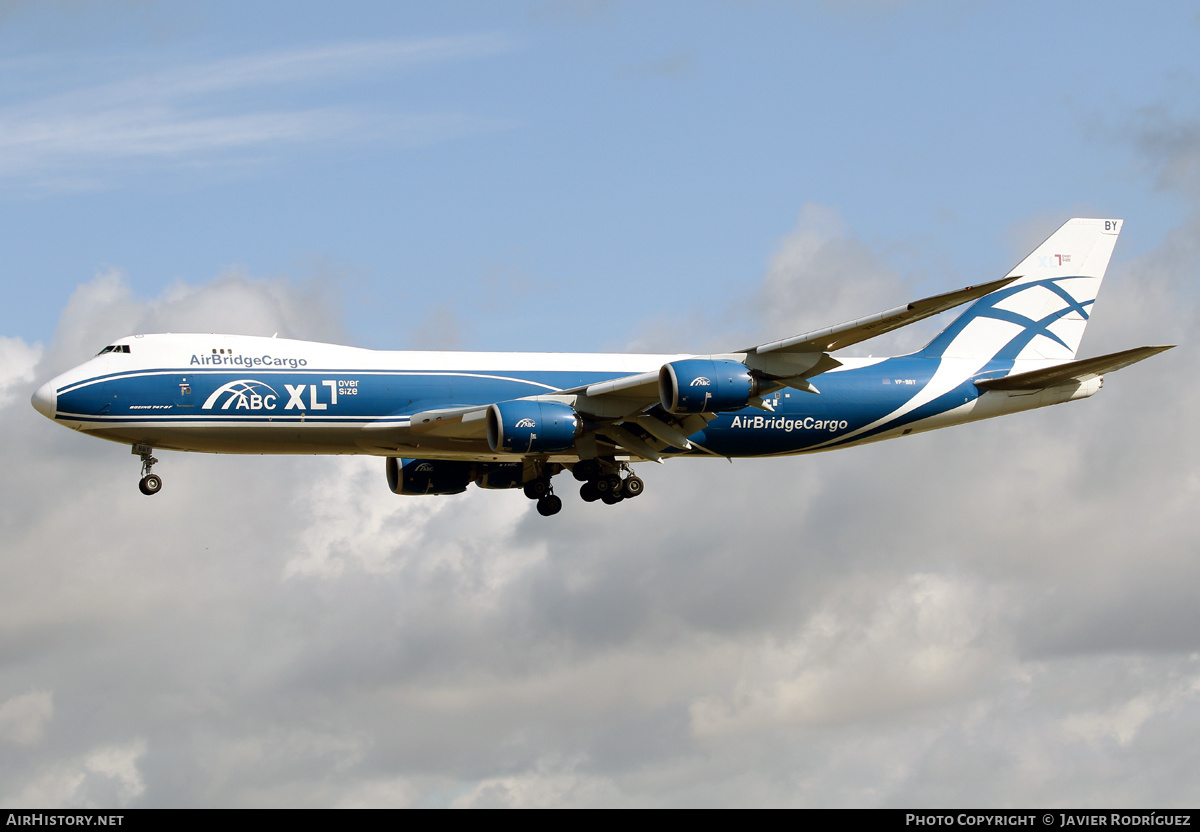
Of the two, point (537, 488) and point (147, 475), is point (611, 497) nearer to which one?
point (537, 488)

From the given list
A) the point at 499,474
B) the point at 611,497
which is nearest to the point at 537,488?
the point at 499,474

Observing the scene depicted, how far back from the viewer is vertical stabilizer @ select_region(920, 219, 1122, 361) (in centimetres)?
5372

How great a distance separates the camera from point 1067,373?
49500 mm

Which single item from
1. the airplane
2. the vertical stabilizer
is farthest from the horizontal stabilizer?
the vertical stabilizer

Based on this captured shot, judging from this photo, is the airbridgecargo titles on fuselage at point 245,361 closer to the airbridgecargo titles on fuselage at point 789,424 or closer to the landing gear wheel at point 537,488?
the landing gear wheel at point 537,488

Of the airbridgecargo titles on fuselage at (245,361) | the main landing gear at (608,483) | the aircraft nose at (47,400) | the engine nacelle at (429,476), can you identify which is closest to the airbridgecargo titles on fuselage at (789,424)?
the main landing gear at (608,483)

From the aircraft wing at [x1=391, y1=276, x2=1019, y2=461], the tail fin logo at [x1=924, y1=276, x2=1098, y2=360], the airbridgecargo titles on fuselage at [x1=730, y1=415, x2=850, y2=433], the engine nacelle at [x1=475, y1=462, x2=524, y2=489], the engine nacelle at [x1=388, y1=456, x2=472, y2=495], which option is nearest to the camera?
the aircraft wing at [x1=391, y1=276, x2=1019, y2=461]

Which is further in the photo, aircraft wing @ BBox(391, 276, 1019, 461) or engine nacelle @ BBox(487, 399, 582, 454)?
engine nacelle @ BBox(487, 399, 582, 454)

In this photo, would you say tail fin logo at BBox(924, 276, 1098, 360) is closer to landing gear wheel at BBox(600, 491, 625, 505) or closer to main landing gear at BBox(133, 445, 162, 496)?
landing gear wheel at BBox(600, 491, 625, 505)

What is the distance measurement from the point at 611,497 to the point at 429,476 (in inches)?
316

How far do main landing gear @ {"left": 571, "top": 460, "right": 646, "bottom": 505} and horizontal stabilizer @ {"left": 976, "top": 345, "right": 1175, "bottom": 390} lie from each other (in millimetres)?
13378

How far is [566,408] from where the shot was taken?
45.2 metres

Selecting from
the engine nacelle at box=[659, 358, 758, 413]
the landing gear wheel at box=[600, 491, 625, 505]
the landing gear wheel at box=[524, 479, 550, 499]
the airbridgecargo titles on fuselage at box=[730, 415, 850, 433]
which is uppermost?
the airbridgecargo titles on fuselage at box=[730, 415, 850, 433]
